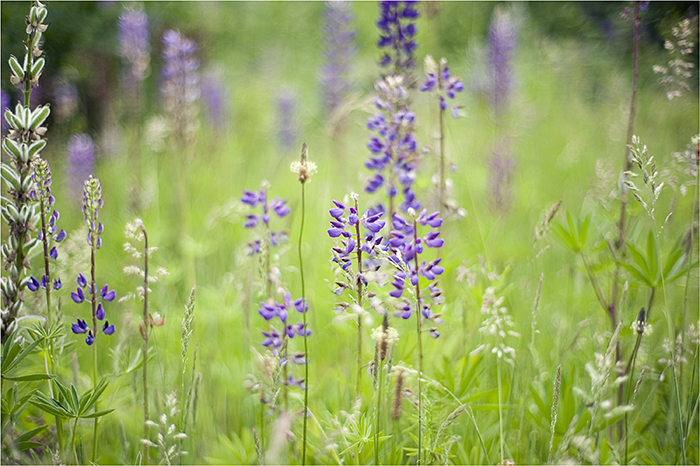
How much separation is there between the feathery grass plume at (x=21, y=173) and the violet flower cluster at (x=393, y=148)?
48.3 inches

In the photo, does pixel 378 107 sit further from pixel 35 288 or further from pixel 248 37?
pixel 248 37

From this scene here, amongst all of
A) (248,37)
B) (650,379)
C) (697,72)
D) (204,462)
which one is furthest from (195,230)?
(248,37)

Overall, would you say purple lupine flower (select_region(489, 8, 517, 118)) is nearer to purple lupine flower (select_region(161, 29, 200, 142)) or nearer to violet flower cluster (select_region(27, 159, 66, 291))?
purple lupine flower (select_region(161, 29, 200, 142))

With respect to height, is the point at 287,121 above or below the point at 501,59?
below

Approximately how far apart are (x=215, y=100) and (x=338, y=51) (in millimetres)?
1949

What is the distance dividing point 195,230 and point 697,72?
4.35 m

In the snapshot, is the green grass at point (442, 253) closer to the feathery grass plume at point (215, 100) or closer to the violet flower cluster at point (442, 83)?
the feathery grass plume at point (215, 100)

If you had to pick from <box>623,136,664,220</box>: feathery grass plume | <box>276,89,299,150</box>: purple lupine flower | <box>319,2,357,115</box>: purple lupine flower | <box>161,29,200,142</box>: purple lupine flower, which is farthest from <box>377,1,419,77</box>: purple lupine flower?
<box>276,89,299,150</box>: purple lupine flower

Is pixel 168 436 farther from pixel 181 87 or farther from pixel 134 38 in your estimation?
pixel 134 38

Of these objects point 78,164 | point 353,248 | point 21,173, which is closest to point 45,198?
point 21,173

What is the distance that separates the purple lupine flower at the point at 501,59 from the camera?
16.9 ft

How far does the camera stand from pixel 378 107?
6.57 feet

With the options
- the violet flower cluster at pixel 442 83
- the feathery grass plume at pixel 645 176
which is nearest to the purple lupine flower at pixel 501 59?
the violet flower cluster at pixel 442 83

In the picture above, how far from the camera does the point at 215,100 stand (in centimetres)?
602
